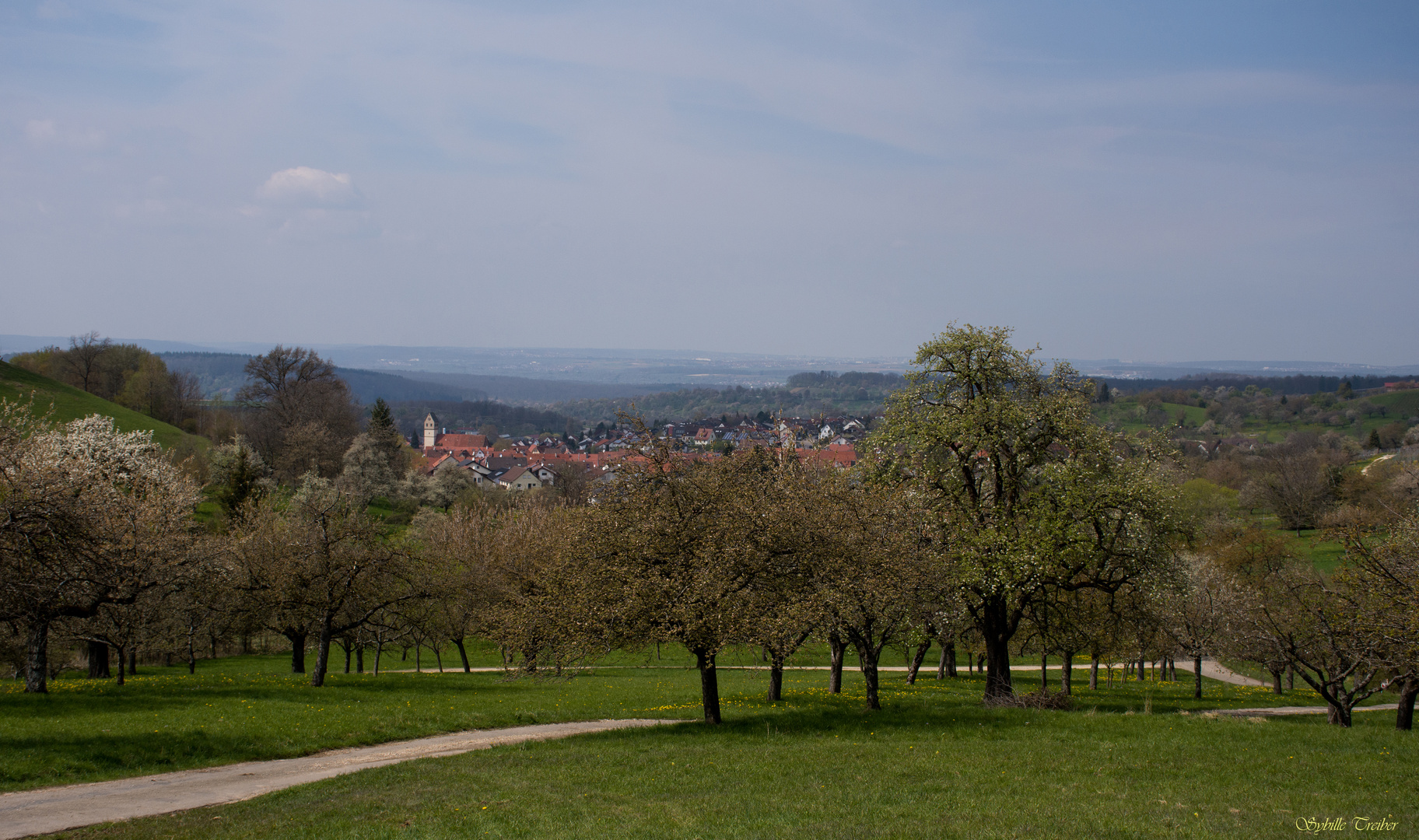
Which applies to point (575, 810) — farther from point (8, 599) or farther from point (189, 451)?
point (189, 451)

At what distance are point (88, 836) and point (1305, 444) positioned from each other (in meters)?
171

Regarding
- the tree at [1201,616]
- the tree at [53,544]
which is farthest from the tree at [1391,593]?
the tree at [53,544]

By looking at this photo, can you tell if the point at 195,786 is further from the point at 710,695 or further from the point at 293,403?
the point at 293,403

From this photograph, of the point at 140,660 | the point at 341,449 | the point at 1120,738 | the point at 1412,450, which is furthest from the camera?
the point at 1412,450

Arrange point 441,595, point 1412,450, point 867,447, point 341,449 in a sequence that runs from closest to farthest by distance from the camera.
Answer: point 867,447 → point 441,595 → point 341,449 → point 1412,450

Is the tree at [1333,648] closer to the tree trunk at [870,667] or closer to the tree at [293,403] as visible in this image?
the tree trunk at [870,667]

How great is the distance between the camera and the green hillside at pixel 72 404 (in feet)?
284

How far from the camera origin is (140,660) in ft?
160

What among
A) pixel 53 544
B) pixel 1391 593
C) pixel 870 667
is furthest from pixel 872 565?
pixel 53 544

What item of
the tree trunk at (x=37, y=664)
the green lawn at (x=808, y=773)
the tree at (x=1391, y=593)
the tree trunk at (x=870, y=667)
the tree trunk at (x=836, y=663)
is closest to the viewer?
the green lawn at (x=808, y=773)

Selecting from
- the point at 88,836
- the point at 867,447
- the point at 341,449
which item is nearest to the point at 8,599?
the point at 88,836

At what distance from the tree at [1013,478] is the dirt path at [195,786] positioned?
11117 mm

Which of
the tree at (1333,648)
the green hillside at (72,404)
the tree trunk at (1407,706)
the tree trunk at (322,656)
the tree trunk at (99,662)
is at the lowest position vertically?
the tree trunk at (99,662)

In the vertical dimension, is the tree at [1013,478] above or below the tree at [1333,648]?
above
